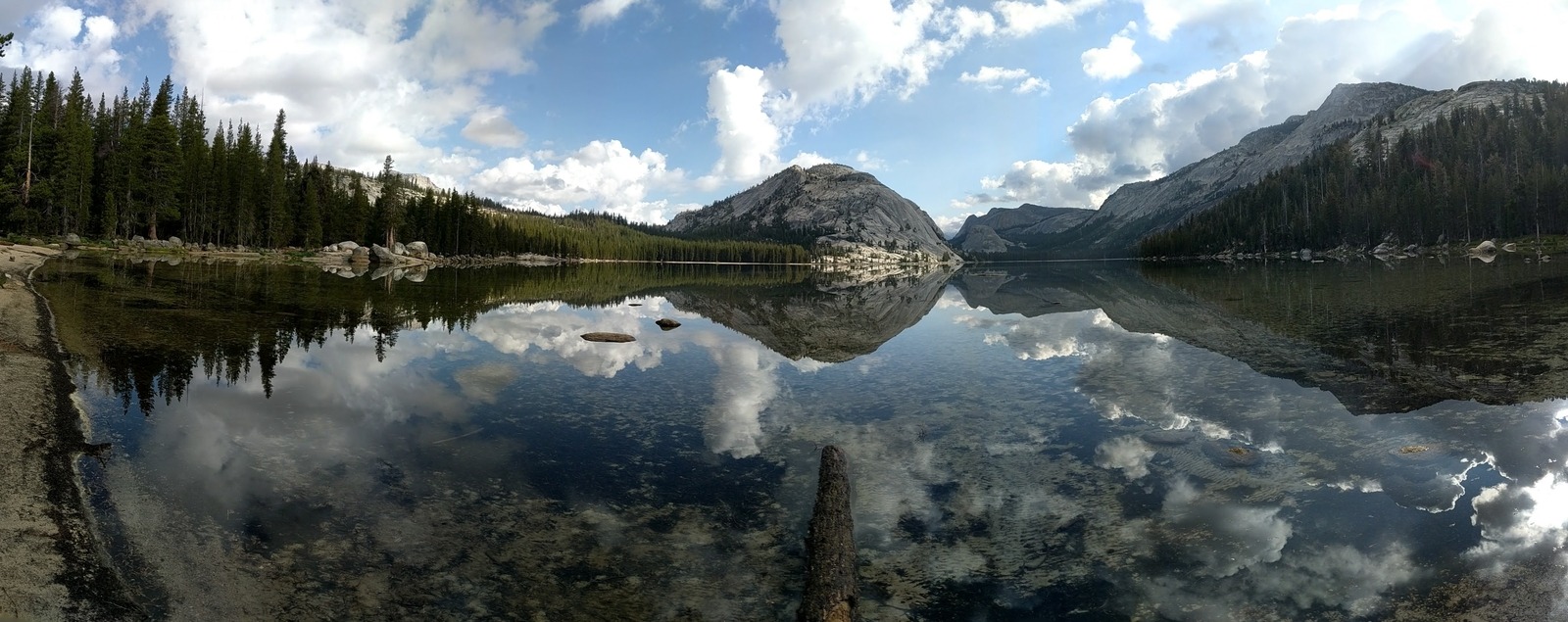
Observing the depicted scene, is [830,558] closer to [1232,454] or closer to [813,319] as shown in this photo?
[1232,454]

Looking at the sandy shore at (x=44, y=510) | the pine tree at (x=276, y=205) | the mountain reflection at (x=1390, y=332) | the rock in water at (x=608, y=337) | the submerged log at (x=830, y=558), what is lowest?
the submerged log at (x=830, y=558)

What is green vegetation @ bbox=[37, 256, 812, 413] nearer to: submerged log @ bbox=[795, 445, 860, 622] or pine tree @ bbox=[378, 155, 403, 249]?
submerged log @ bbox=[795, 445, 860, 622]

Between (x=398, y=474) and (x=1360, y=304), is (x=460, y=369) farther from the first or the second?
(x=1360, y=304)

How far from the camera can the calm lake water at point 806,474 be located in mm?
8711

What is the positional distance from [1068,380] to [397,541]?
2071 cm

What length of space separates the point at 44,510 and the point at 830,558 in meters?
11.0

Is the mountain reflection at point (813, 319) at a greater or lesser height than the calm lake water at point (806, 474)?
greater

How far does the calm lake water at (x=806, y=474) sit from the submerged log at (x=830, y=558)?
17.4 inches

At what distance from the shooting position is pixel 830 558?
891cm

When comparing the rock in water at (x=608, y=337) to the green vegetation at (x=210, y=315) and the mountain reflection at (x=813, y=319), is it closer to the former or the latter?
the mountain reflection at (x=813, y=319)

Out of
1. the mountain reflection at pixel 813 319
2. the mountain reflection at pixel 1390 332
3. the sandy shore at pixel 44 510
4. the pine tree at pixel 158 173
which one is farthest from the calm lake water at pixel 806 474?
the pine tree at pixel 158 173

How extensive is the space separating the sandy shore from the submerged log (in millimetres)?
7676

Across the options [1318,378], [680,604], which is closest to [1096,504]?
[680,604]

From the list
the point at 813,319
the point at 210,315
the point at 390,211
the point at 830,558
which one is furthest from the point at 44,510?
the point at 390,211
